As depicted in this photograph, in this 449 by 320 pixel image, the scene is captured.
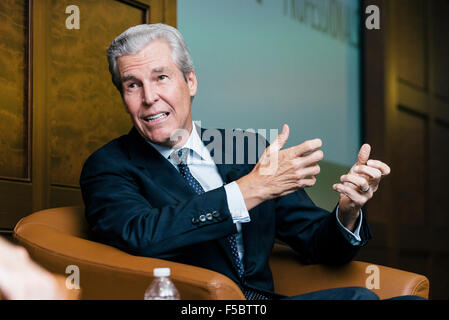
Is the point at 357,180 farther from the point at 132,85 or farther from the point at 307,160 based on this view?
the point at 132,85

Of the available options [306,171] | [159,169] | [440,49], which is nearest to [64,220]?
[159,169]

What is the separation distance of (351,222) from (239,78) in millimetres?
1650

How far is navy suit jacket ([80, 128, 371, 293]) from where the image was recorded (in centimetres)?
167

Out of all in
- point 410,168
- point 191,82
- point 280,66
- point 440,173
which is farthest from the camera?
point 440,173

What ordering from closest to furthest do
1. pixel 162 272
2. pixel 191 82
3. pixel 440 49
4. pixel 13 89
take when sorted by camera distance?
pixel 162 272, pixel 191 82, pixel 13 89, pixel 440 49

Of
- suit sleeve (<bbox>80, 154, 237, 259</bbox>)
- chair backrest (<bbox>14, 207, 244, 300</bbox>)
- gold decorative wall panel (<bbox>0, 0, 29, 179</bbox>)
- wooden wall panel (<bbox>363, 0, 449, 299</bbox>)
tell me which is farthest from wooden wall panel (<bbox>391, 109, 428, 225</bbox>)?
chair backrest (<bbox>14, 207, 244, 300</bbox>)

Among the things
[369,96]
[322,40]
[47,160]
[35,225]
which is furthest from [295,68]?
[35,225]

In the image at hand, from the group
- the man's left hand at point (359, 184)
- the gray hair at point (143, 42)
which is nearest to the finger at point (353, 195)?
the man's left hand at point (359, 184)

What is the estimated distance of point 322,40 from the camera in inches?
163

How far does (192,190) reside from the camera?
1936mm

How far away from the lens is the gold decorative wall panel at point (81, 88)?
2496mm

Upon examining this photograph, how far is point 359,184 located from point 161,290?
2.28 feet

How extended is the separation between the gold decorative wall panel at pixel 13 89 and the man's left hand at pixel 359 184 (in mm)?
1288
